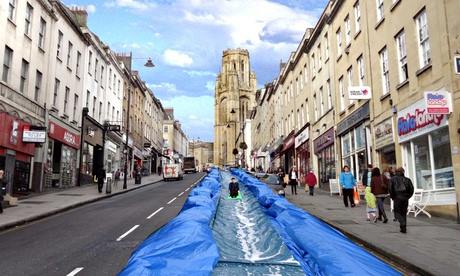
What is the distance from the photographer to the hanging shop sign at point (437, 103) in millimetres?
11562

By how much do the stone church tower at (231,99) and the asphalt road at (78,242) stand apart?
353 ft

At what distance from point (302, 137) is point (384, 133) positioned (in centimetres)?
1651

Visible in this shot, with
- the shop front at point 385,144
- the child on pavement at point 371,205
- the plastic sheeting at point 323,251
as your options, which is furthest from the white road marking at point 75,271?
the shop front at point 385,144

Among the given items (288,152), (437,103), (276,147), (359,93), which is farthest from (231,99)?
(437,103)

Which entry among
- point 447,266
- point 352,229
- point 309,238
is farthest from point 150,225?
point 447,266

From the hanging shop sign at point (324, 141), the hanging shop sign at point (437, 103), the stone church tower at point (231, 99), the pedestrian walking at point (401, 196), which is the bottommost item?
the pedestrian walking at point (401, 196)

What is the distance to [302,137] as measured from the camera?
33.3 metres

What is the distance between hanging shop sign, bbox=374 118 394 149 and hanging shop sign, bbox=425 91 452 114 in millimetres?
4324

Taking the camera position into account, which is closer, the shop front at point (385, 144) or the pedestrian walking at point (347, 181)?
the pedestrian walking at point (347, 181)

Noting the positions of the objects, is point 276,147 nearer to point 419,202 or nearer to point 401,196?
point 419,202

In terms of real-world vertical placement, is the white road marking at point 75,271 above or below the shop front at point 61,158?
below

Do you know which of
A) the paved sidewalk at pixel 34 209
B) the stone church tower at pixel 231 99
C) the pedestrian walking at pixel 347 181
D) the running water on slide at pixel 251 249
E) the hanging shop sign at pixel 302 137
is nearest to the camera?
the running water on slide at pixel 251 249

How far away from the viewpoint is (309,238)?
648 centimetres

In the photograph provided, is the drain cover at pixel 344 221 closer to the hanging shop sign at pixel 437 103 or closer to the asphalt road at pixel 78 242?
the hanging shop sign at pixel 437 103
